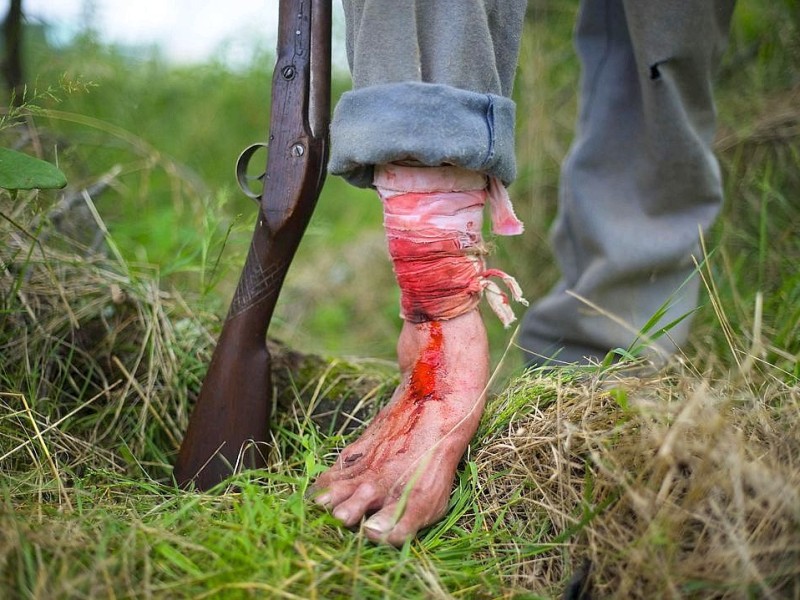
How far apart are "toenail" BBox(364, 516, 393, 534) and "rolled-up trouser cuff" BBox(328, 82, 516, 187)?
23.7 inches

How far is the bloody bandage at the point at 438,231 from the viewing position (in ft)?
4.34

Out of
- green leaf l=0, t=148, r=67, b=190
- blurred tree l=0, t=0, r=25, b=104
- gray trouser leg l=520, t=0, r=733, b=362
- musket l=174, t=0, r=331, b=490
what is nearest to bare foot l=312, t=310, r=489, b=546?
musket l=174, t=0, r=331, b=490

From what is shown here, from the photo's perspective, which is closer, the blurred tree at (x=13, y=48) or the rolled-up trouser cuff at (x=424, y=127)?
the rolled-up trouser cuff at (x=424, y=127)

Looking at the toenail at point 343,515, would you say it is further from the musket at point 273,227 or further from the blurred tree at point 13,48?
the blurred tree at point 13,48

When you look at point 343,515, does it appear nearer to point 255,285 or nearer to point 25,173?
point 255,285

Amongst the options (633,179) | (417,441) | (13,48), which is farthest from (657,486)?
(13,48)

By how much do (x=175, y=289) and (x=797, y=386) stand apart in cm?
143

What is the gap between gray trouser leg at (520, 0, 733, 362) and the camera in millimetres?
1720

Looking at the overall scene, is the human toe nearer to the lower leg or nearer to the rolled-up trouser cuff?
the lower leg

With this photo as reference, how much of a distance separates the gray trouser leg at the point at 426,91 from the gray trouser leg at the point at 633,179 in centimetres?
63

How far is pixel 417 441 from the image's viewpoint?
50.8 inches

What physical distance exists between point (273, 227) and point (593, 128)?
99 centimetres

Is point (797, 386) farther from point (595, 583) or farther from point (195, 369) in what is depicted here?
point (195, 369)

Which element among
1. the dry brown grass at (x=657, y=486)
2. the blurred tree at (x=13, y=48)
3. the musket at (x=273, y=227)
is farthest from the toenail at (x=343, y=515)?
the blurred tree at (x=13, y=48)
